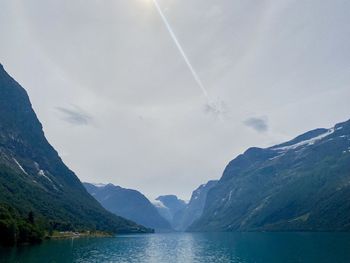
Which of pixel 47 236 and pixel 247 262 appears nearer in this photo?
pixel 247 262

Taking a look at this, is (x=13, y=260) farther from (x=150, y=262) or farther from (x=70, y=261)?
(x=150, y=262)

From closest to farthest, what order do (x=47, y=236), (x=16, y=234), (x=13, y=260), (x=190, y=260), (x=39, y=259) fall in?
(x=13, y=260) < (x=39, y=259) < (x=190, y=260) < (x=16, y=234) < (x=47, y=236)

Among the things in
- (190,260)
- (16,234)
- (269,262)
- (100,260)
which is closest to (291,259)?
(269,262)

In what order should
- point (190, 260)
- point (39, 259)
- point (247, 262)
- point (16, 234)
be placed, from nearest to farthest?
point (39, 259) → point (247, 262) → point (190, 260) → point (16, 234)

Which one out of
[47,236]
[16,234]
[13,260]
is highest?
[47,236]

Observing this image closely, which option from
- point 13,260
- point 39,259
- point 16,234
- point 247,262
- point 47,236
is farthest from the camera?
point 47,236

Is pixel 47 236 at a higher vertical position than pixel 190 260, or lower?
higher

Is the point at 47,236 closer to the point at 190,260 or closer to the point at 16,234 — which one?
the point at 16,234

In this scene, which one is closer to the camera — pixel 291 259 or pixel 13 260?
pixel 13 260

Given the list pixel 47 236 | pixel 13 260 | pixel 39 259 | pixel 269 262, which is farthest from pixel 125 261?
pixel 47 236
